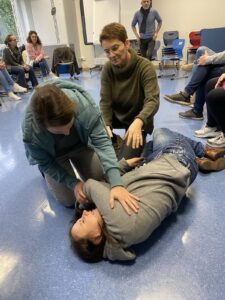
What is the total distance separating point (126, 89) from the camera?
1.68m

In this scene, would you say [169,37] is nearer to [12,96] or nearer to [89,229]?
[12,96]

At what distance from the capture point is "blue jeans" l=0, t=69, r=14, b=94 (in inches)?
177

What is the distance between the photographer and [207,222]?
1.32m

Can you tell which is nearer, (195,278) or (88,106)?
(195,278)

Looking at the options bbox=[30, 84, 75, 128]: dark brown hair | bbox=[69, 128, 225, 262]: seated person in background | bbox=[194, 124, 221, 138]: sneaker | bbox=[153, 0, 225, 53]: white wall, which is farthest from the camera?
bbox=[153, 0, 225, 53]: white wall

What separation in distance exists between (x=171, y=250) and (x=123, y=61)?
1099 millimetres

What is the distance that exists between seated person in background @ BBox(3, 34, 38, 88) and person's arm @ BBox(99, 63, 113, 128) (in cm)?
375

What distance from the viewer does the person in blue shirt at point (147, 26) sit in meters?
4.70

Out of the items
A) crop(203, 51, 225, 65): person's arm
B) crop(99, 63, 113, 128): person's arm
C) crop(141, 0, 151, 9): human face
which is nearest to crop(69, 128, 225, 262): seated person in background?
crop(99, 63, 113, 128): person's arm

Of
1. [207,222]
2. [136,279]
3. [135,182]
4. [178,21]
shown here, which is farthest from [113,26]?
[178,21]

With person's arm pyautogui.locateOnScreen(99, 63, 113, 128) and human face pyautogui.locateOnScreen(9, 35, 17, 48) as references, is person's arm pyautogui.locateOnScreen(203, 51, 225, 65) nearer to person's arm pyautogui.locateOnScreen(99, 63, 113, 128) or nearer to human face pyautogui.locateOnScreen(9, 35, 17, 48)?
person's arm pyautogui.locateOnScreen(99, 63, 113, 128)

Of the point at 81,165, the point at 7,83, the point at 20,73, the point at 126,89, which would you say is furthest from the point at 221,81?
the point at 20,73

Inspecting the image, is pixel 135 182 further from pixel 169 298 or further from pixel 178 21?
pixel 178 21

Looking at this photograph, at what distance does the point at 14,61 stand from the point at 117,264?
191 inches
